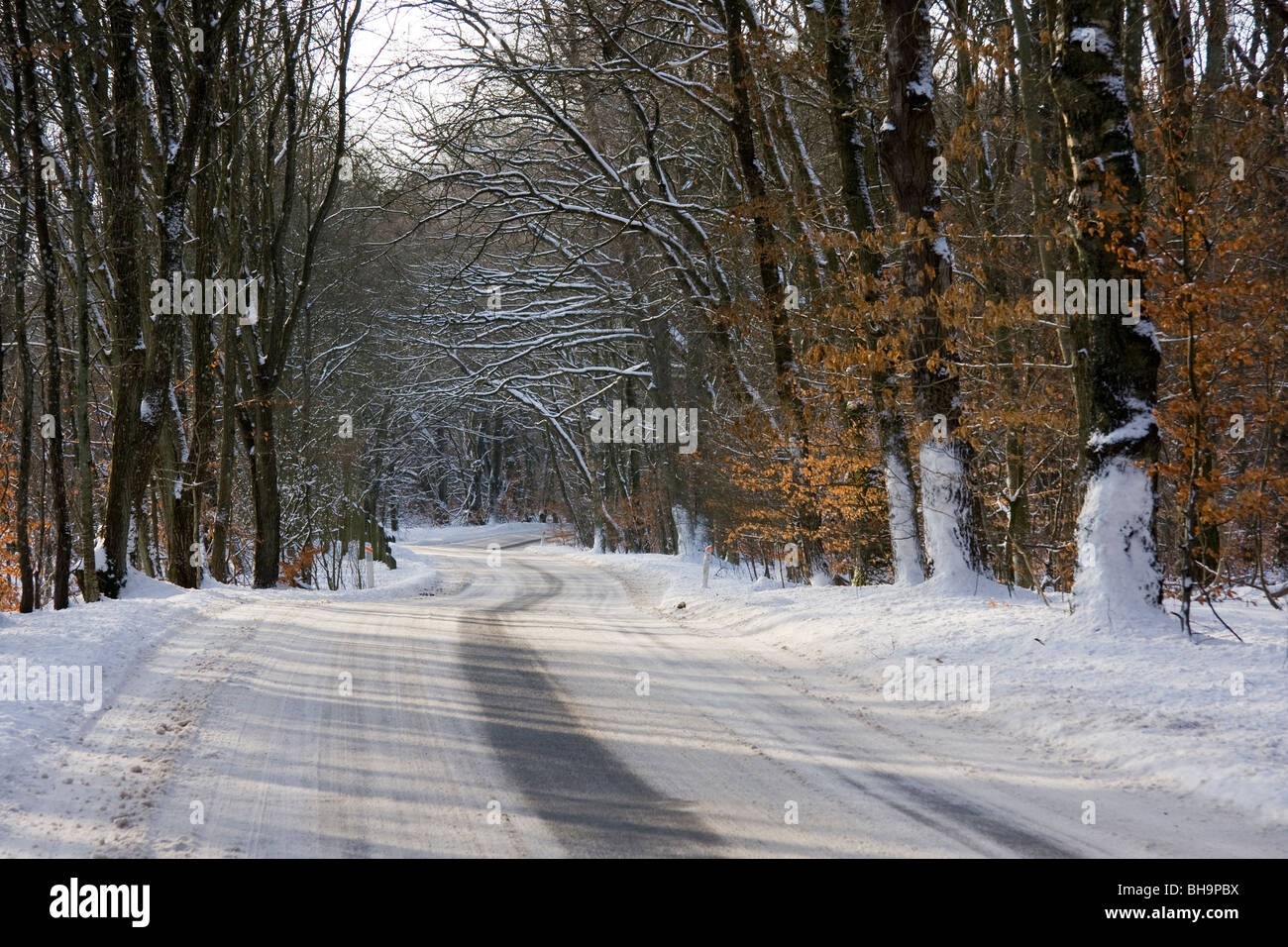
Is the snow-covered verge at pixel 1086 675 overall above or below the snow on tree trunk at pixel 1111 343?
below

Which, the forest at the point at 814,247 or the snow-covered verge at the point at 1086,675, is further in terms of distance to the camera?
the forest at the point at 814,247

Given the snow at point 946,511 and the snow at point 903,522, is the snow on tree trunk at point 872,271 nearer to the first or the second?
the snow at point 903,522

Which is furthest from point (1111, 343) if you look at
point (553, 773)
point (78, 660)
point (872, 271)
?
point (78, 660)

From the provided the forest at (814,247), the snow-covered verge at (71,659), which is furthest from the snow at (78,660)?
the forest at (814,247)

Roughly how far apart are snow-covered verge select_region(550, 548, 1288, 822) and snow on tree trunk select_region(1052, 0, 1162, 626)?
1.48ft

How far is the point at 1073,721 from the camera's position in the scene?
641cm

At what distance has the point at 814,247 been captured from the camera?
49.9ft

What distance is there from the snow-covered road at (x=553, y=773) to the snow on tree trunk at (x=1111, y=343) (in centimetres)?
251

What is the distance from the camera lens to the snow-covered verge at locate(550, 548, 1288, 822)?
5.55 meters

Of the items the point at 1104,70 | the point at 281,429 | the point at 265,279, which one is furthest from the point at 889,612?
the point at 281,429

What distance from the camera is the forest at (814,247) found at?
345 inches

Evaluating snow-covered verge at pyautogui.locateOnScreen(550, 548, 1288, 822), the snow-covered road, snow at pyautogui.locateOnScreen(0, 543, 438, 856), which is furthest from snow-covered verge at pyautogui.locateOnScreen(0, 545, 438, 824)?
snow-covered verge at pyautogui.locateOnScreen(550, 548, 1288, 822)
